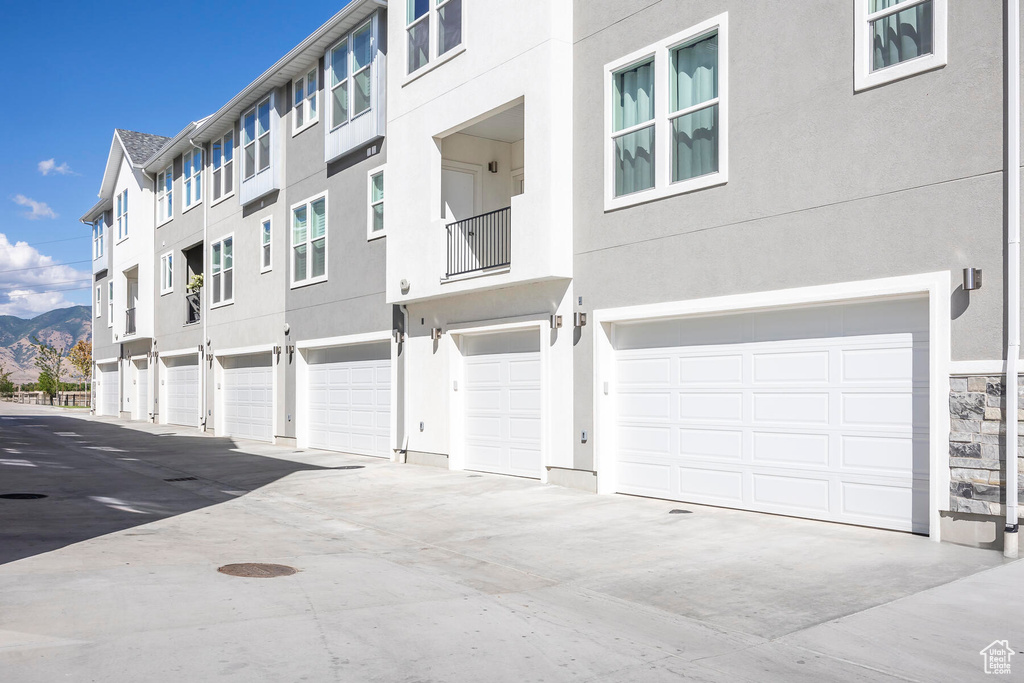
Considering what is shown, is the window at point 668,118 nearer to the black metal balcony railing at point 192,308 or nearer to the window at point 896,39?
the window at point 896,39

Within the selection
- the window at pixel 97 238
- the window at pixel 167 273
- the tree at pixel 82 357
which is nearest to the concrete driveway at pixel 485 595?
the window at pixel 167 273

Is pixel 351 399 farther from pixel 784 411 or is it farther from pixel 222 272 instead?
pixel 784 411

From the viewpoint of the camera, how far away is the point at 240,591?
6793 millimetres

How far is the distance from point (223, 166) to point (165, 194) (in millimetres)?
6574

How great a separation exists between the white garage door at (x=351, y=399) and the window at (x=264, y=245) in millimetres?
3522

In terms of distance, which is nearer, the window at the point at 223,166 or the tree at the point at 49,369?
the window at the point at 223,166

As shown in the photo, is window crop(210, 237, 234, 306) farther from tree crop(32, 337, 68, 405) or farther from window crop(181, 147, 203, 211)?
tree crop(32, 337, 68, 405)

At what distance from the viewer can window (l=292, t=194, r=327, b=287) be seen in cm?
2025

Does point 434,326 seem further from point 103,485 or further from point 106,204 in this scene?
point 106,204

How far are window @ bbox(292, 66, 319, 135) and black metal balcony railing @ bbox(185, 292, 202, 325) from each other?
369 inches

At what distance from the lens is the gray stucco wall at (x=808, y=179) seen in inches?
317

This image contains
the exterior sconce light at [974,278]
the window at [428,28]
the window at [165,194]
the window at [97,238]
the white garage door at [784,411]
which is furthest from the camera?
the window at [97,238]

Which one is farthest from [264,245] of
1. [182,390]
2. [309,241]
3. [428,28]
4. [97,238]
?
[97,238]

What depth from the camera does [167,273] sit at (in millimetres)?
30844
